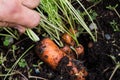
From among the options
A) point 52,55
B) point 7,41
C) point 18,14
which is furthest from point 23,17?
point 7,41

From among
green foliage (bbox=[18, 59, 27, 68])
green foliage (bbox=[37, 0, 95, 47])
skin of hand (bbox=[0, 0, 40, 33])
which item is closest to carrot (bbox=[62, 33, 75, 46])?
green foliage (bbox=[37, 0, 95, 47])

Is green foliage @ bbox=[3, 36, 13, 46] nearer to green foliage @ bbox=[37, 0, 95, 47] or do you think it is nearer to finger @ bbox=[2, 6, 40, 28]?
green foliage @ bbox=[37, 0, 95, 47]

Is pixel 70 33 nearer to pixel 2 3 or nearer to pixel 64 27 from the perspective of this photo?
pixel 64 27

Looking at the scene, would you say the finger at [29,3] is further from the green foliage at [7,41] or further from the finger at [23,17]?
the green foliage at [7,41]

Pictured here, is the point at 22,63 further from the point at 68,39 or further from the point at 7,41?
the point at 68,39

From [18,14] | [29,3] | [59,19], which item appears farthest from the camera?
[59,19]

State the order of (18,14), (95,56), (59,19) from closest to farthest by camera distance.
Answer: (18,14)
(95,56)
(59,19)

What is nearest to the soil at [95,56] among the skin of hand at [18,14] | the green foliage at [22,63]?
the green foliage at [22,63]

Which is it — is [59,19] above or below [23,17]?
below
